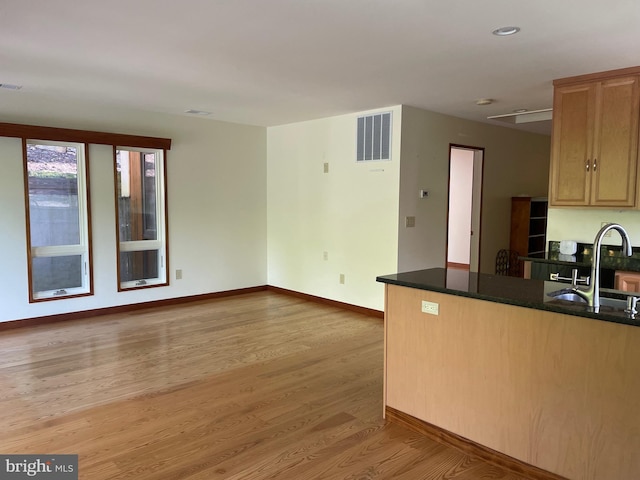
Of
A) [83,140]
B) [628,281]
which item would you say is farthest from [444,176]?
[83,140]

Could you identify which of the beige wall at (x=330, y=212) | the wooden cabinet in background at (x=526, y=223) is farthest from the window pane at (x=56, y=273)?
the wooden cabinet in background at (x=526, y=223)

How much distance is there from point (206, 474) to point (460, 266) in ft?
19.1

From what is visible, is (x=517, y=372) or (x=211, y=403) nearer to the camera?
(x=517, y=372)

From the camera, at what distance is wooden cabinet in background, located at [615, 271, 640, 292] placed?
3541 millimetres

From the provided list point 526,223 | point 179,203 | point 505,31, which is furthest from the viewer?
point 526,223

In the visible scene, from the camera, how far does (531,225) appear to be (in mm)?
6938

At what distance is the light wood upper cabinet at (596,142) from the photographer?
3.58m

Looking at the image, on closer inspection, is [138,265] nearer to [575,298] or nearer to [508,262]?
[575,298]

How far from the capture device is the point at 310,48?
314cm

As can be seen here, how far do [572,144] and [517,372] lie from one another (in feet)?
7.93

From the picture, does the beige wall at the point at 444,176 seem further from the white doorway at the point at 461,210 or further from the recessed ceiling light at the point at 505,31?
the recessed ceiling light at the point at 505,31

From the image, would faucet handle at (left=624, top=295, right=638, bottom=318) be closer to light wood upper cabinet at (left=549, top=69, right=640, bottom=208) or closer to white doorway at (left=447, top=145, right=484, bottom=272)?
light wood upper cabinet at (left=549, top=69, right=640, bottom=208)

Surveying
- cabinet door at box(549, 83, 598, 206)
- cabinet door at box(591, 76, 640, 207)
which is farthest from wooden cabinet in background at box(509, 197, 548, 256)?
cabinet door at box(591, 76, 640, 207)

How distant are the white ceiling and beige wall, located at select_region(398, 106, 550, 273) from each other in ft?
2.01
